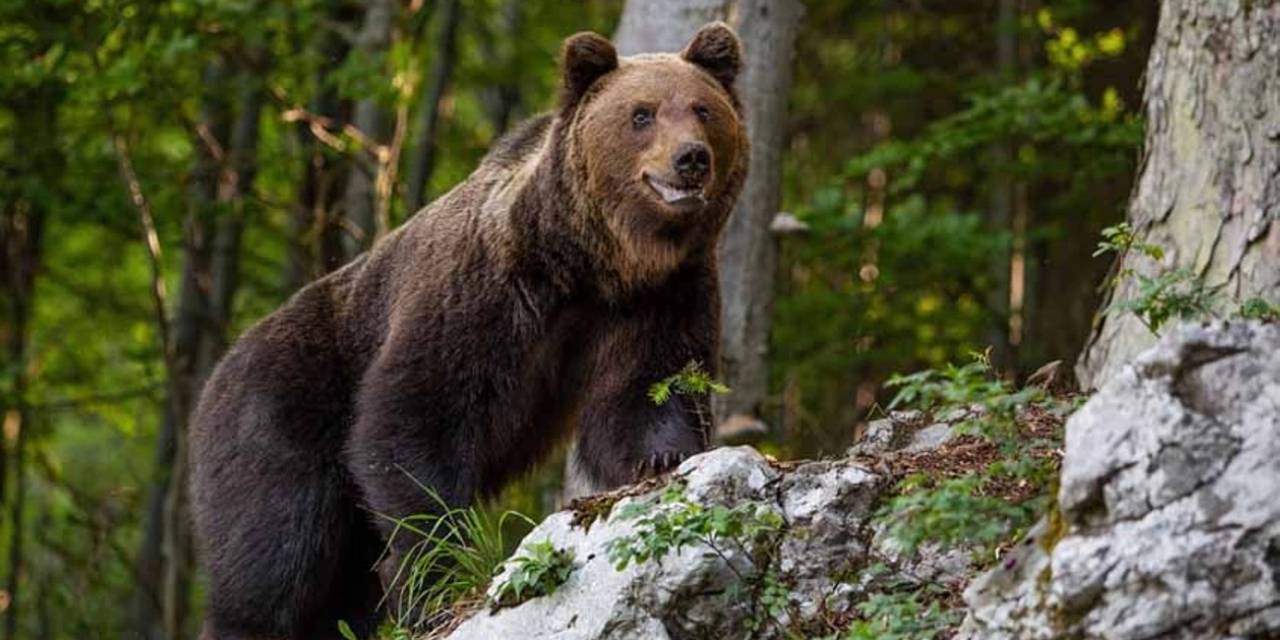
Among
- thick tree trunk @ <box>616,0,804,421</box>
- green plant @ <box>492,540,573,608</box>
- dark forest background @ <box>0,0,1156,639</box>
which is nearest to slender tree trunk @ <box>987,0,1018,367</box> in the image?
dark forest background @ <box>0,0,1156,639</box>

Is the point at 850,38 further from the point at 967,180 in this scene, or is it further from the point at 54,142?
the point at 54,142

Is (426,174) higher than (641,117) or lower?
lower

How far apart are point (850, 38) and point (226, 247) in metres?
5.68

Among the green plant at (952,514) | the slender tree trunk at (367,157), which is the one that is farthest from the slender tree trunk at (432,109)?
the green plant at (952,514)

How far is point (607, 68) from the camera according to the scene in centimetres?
736

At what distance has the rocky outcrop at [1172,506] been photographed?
4094 mm

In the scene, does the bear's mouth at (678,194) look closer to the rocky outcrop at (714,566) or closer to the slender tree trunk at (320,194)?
the rocky outcrop at (714,566)

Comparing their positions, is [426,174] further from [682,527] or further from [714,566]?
[682,527]

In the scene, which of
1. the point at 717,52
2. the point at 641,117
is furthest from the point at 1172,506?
the point at 717,52

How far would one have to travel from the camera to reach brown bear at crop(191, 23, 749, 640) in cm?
689

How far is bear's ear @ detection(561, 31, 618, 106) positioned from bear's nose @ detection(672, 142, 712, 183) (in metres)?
0.72

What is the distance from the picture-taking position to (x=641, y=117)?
6988 millimetres

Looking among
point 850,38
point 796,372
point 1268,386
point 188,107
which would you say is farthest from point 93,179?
point 1268,386

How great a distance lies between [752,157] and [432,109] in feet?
16.8
